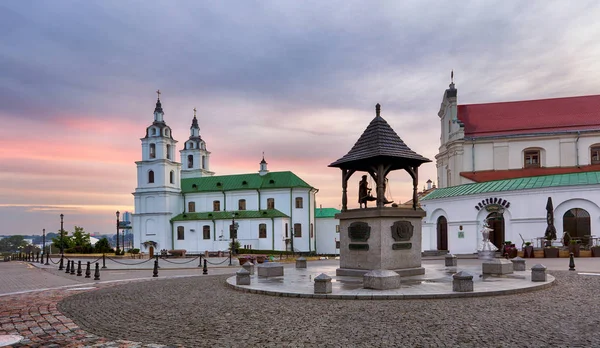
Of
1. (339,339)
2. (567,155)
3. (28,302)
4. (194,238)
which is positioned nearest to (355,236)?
(339,339)

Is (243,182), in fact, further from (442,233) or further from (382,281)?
(382,281)

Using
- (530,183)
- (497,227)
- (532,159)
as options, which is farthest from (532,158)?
(497,227)

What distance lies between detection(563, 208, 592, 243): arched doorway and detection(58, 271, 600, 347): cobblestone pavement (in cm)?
2114

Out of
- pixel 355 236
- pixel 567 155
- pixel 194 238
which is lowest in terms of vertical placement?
pixel 194 238

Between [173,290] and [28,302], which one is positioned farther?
[173,290]

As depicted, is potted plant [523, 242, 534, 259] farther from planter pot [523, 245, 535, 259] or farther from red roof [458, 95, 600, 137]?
red roof [458, 95, 600, 137]

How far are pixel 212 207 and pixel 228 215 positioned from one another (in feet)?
15.5

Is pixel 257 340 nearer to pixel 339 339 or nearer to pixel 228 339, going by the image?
A: pixel 228 339

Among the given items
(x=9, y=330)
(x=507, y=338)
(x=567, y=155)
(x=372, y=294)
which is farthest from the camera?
(x=567, y=155)

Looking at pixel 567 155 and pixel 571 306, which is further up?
pixel 567 155

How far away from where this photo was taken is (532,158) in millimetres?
46344

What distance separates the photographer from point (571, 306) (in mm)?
11016

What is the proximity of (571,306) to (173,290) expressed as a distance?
12.1 meters

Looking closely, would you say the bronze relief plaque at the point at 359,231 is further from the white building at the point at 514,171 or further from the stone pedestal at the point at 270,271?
the white building at the point at 514,171
